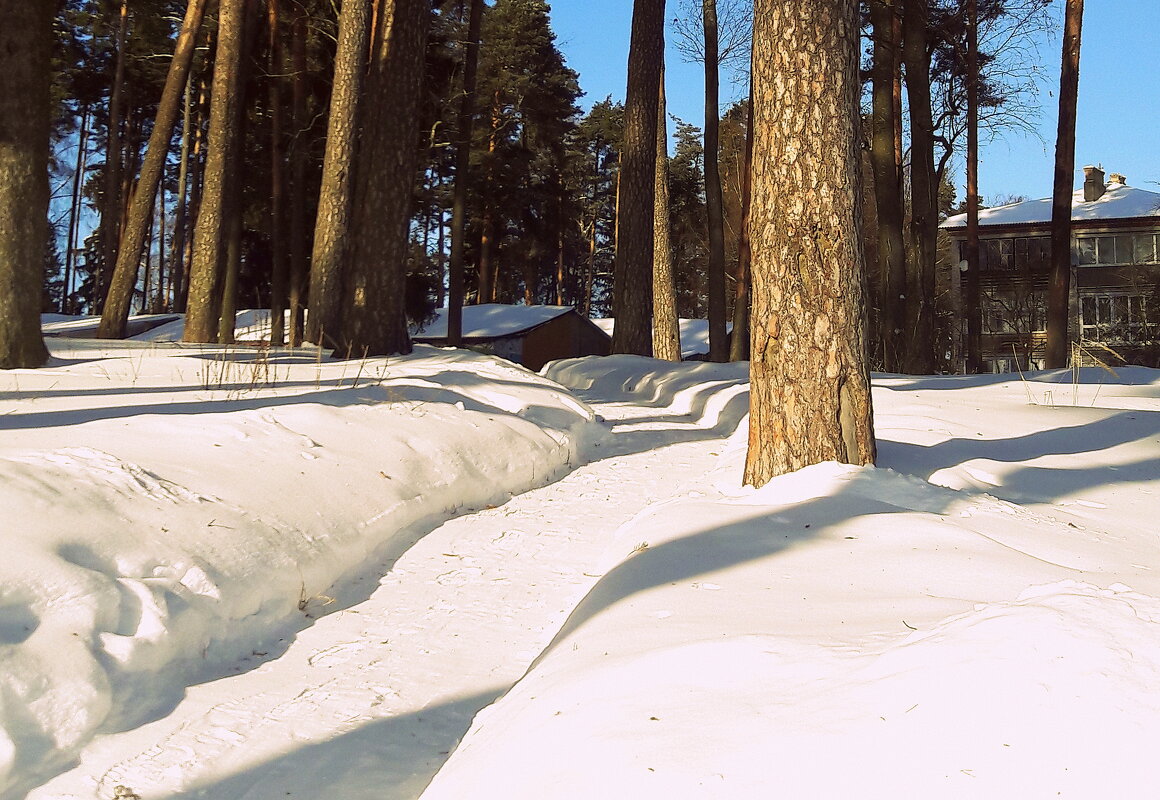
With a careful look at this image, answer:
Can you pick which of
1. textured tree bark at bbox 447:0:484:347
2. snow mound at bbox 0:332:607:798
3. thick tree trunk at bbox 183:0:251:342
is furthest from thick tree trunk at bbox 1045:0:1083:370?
thick tree trunk at bbox 183:0:251:342

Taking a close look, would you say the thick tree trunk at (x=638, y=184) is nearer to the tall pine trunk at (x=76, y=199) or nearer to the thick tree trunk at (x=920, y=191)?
the thick tree trunk at (x=920, y=191)

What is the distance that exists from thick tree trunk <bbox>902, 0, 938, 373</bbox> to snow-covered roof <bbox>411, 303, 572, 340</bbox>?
14.7 metres

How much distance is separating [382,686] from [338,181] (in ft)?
40.2

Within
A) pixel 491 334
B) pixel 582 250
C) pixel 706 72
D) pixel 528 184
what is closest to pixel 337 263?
pixel 706 72

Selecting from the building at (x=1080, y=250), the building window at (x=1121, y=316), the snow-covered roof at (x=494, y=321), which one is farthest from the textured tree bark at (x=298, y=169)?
the building at (x=1080, y=250)

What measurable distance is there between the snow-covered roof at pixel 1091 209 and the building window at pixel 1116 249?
2.93 ft

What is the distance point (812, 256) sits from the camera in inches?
217

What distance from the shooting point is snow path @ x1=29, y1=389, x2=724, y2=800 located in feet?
8.77

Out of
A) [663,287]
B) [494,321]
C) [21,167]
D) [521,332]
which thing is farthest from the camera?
[494,321]

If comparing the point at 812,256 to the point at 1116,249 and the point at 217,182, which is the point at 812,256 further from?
the point at 1116,249

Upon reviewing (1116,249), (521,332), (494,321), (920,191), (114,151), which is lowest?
(521,332)

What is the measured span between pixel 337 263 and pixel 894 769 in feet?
43.4

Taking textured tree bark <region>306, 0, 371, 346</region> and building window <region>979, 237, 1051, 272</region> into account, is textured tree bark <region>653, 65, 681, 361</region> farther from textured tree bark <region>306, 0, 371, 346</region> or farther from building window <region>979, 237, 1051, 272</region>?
building window <region>979, 237, 1051, 272</region>

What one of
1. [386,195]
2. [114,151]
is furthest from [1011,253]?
[386,195]
